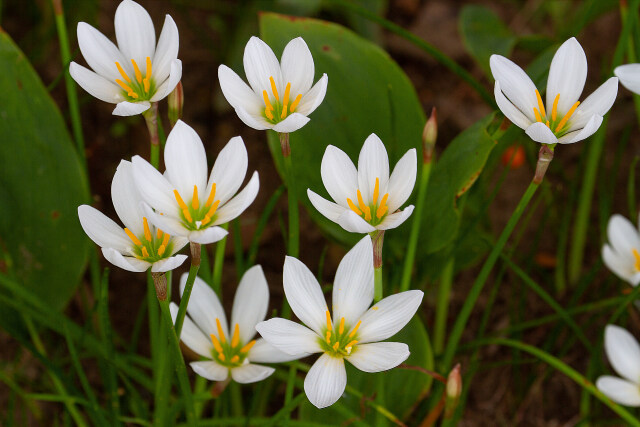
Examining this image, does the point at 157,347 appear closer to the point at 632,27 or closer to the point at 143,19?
the point at 143,19

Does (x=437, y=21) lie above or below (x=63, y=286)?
above

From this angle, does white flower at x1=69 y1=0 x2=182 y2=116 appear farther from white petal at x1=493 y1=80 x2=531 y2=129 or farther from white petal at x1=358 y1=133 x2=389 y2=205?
white petal at x1=493 y1=80 x2=531 y2=129

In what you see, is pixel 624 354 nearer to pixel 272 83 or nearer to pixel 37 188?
pixel 272 83

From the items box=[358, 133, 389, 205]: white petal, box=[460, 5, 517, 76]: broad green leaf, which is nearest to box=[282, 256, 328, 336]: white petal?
box=[358, 133, 389, 205]: white petal

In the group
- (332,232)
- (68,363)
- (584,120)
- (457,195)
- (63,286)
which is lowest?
(68,363)

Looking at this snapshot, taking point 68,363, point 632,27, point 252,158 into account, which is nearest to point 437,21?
point 252,158

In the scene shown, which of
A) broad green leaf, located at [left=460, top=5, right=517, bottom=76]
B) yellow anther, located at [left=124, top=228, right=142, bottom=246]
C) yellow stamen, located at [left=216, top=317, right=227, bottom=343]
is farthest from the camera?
broad green leaf, located at [left=460, top=5, right=517, bottom=76]

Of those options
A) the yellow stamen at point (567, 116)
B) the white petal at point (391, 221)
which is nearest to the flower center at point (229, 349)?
the white petal at point (391, 221)

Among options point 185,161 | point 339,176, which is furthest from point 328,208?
point 185,161
